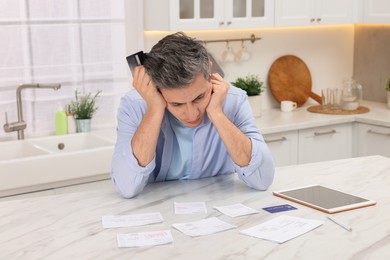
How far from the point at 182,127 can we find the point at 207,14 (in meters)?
1.57

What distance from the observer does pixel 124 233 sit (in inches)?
75.2

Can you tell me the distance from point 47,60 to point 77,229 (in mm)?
2070

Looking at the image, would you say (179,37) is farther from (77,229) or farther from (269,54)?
(269,54)

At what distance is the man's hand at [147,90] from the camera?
7.58 feet

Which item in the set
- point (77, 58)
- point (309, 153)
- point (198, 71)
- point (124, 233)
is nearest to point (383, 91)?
point (309, 153)

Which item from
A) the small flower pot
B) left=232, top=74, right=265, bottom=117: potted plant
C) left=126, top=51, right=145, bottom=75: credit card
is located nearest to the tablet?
left=126, top=51, right=145, bottom=75: credit card

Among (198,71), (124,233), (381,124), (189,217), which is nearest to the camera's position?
(124,233)

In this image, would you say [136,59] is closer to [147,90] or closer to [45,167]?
[147,90]

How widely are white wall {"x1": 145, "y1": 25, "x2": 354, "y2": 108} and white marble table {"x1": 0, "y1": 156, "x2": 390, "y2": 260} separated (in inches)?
77.3

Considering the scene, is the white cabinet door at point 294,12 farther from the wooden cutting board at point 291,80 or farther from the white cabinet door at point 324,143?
the white cabinet door at point 324,143

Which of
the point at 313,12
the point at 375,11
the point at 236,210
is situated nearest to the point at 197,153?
the point at 236,210

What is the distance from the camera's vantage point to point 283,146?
416cm

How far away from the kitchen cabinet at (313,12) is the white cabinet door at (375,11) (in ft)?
0.27

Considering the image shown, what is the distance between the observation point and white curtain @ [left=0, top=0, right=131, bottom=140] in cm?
367
